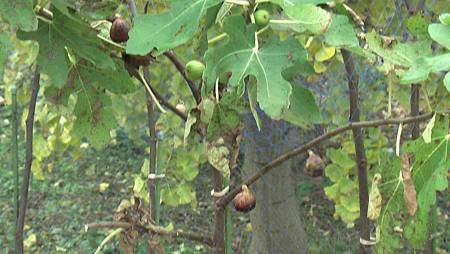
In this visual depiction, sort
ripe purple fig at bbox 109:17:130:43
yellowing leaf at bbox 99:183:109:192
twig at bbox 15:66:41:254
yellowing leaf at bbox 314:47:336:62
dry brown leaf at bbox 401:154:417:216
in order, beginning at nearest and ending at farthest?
1. dry brown leaf at bbox 401:154:417:216
2. ripe purple fig at bbox 109:17:130:43
3. twig at bbox 15:66:41:254
4. yellowing leaf at bbox 314:47:336:62
5. yellowing leaf at bbox 99:183:109:192

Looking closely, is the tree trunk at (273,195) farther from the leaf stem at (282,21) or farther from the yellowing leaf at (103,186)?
the leaf stem at (282,21)

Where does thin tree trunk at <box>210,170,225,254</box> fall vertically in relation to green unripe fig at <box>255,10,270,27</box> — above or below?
below

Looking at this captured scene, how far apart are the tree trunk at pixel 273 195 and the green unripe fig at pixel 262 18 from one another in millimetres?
2572

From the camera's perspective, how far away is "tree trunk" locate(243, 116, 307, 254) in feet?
11.9

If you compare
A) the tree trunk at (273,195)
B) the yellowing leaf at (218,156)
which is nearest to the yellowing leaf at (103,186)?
the tree trunk at (273,195)

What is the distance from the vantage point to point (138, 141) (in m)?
4.01

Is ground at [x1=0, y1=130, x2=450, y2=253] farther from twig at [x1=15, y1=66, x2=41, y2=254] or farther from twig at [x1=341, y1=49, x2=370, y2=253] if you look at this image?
twig at [x1=15, y1=66, x2=41, y2=254]

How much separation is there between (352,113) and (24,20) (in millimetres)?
913

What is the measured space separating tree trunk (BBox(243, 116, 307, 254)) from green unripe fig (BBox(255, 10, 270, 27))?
2.57m

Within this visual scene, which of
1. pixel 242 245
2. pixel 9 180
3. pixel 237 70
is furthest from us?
pixel 9 180

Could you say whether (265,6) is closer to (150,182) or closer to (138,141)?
(150,182)

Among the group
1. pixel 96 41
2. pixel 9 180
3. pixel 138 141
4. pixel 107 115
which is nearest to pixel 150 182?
pixel 107 115

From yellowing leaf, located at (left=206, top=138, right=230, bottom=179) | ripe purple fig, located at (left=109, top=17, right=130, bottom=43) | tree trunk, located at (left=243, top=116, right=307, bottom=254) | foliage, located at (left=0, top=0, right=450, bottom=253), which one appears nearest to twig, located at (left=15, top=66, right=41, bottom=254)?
foliage, located at (left=0, top=0, right=450, bottom=253)

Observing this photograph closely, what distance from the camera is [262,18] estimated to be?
3.32 ft
